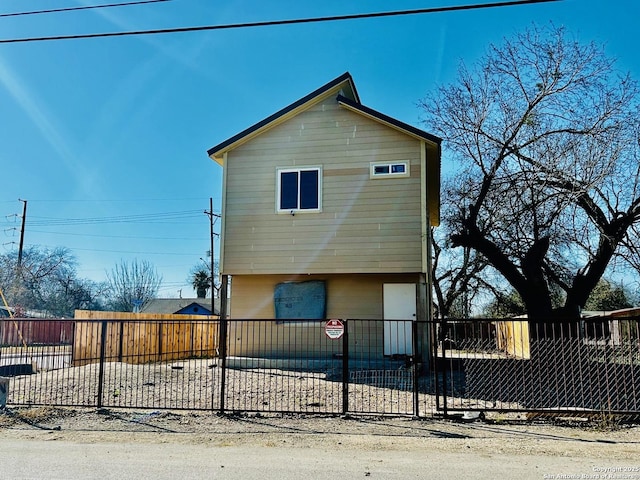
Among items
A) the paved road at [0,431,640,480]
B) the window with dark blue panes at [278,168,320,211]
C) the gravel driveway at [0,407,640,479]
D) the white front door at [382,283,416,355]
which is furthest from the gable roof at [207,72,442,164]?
the paved road at [0,431,640,480]

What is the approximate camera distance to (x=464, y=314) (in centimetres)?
3262

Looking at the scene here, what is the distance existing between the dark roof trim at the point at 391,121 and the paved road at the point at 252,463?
32.1ft

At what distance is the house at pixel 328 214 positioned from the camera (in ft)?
48.1

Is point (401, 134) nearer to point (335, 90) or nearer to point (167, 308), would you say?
point (335, 90)

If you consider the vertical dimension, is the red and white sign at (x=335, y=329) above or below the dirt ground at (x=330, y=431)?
above

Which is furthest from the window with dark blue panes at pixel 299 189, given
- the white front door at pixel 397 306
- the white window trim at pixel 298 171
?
the white front door at pixel 397 306

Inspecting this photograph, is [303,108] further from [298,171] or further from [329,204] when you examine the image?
[329,204]

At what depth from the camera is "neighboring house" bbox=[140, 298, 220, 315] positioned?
57.6 m

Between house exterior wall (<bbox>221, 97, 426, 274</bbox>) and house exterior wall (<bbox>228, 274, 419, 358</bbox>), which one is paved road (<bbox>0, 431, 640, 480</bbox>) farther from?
house exterior wall (<bbox>221, 97, 426, 274</bbox>)

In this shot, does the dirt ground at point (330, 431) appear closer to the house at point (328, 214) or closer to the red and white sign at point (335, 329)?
the red and white sign at point (335, 329)

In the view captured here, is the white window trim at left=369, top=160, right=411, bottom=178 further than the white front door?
No

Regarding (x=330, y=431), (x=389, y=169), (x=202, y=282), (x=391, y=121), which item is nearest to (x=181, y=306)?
(x=202, y=282)

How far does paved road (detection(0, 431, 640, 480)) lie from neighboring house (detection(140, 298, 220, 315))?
50.1 metres

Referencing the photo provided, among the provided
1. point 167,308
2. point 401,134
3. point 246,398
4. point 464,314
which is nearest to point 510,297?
point 464,314
